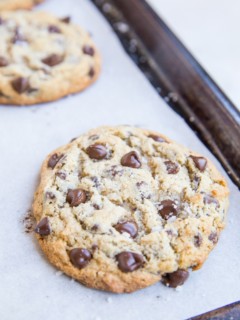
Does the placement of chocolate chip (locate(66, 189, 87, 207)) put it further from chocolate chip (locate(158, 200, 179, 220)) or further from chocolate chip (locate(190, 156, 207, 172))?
chocolate chip (locate(190, 156, 207, 172))

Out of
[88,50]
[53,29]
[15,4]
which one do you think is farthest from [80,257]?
[15,4]

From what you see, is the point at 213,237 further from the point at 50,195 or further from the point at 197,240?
the point at 50,195

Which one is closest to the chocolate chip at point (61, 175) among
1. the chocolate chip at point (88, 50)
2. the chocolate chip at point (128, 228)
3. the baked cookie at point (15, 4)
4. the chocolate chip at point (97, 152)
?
the chocolate chip at point (97, 152)

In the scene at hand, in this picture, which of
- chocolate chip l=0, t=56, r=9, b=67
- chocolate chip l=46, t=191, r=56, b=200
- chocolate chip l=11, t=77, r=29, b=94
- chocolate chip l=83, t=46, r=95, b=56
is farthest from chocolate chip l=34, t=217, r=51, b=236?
chocolate chip l=83, t=46, r=95, b=56

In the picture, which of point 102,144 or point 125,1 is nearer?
point 102,144

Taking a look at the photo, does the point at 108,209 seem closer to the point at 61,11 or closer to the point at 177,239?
the point at 177,239

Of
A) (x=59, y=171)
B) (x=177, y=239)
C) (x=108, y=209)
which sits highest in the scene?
(x=59, y=171)

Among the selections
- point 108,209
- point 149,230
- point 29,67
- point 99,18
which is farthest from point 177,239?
point 99,18
